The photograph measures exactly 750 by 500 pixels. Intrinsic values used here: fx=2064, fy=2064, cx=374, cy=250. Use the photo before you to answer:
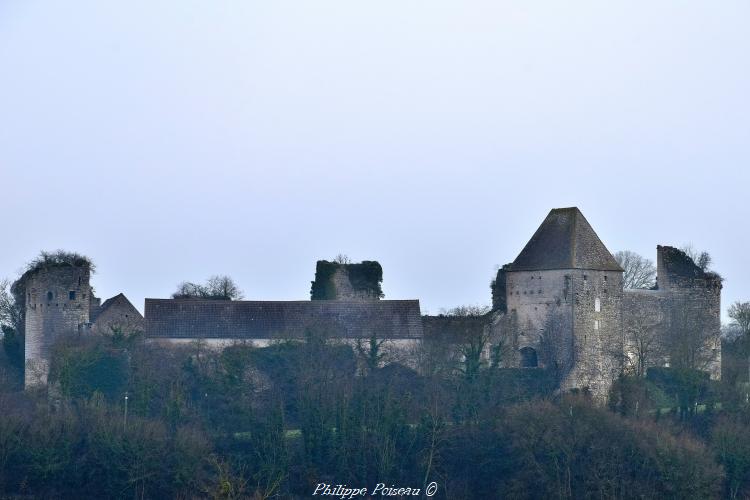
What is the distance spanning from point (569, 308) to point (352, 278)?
8.57 metres

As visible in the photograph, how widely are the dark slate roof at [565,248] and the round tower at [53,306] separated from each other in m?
13.8

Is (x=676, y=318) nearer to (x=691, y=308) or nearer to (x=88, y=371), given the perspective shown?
(x=691, y=308)

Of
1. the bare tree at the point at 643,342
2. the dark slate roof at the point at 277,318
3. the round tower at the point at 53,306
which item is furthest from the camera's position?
the bare tree at the point at 643,342

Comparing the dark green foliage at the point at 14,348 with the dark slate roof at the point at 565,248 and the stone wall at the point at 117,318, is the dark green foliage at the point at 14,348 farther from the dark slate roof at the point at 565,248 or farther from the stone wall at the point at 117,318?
the dark slate roof at the point at 565,248

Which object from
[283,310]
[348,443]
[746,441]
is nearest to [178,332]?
[283,310]

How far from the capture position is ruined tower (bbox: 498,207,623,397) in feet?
212

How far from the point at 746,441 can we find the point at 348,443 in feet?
37.9

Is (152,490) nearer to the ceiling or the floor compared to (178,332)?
nearer to the floor

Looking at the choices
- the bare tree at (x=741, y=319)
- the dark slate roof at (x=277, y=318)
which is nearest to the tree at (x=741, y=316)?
the bare tree at (x=741, y=319)

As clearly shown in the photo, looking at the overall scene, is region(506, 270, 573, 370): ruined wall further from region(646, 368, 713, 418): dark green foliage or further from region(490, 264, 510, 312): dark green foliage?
region(646, 368, 713, 418): dark green foliage

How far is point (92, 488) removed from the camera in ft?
185

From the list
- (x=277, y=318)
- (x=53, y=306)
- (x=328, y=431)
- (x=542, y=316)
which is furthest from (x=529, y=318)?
(x=53, y=306)

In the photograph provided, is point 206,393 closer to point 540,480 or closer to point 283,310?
point 283,310

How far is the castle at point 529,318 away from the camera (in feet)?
212
